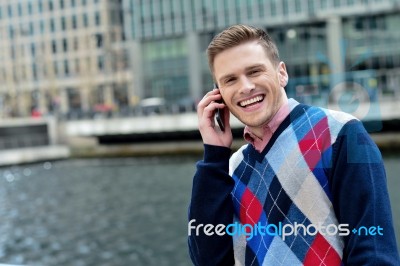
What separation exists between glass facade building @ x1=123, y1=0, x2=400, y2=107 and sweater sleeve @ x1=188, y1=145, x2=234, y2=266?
39324 millimetres

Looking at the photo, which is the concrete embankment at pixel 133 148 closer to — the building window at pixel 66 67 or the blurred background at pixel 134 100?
the blurred background at pixel 134 100

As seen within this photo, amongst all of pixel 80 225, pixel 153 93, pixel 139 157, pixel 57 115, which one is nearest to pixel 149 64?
pixel 153 93

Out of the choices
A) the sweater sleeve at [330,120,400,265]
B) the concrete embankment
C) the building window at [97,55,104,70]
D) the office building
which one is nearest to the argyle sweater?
the sweater sleeve at [330,120,400,265]

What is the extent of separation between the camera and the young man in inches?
66.9

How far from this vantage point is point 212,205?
6.84ft

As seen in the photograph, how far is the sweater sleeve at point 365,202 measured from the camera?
1682mm

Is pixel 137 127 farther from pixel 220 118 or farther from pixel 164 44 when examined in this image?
pixel 220 118

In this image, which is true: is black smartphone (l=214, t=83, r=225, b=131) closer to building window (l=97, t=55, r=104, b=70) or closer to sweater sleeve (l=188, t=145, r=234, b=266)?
sweater sleeve (l=188, t=145, r=234, b=266)

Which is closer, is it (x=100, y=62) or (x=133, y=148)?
(x=133, y=148)

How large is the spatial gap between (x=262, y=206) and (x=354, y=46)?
48827 mm

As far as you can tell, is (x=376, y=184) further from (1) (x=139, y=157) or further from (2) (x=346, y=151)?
(1) (x=139, y=157)

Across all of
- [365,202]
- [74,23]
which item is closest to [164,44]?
[74,23]

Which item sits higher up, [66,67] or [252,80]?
[66,67]

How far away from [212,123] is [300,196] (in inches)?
Answer: 19.5
